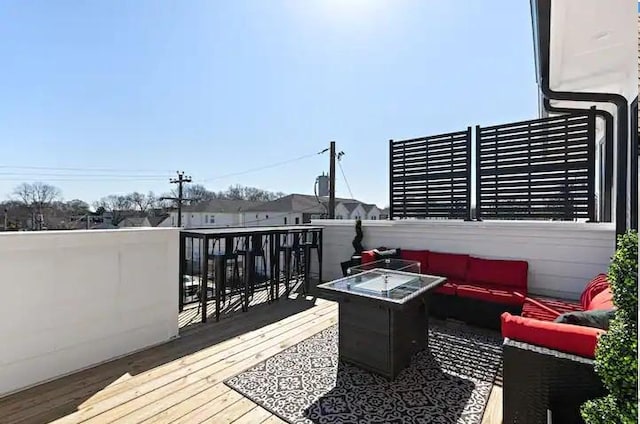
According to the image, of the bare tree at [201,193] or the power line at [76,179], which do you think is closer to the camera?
the power line at [76,179]

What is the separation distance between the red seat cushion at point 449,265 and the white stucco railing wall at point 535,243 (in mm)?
328

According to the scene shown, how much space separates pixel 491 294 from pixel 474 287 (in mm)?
266

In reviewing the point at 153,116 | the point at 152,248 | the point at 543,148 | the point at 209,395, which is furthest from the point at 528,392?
the point at 153,116

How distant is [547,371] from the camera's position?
5.55ft

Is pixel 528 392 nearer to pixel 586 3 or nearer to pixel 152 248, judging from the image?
pixel 586 3

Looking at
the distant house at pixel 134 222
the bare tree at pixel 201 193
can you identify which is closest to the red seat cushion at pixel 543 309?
the distant house at pixel 134 222

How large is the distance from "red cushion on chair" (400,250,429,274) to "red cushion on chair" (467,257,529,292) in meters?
0.62

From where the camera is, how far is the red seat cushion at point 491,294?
3.46 metres

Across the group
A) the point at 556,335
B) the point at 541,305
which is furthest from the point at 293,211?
the point at 556,335

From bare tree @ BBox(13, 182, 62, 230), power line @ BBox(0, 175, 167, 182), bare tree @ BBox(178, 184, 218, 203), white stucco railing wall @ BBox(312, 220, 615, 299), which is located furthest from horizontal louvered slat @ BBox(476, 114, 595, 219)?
bare tree @ BBox(178, 184, 218, 203)

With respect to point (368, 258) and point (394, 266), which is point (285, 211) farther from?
point (394, 266)

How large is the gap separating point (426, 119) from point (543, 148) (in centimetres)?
238

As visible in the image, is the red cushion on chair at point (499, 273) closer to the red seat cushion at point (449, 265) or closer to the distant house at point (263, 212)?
the red seat cushion at point (449, 265)

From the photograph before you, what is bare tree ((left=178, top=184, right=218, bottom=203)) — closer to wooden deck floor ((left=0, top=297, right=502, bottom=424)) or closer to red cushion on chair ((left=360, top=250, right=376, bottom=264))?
red cushion on chair ((left=360, top=250, right=376, bottom=264))
